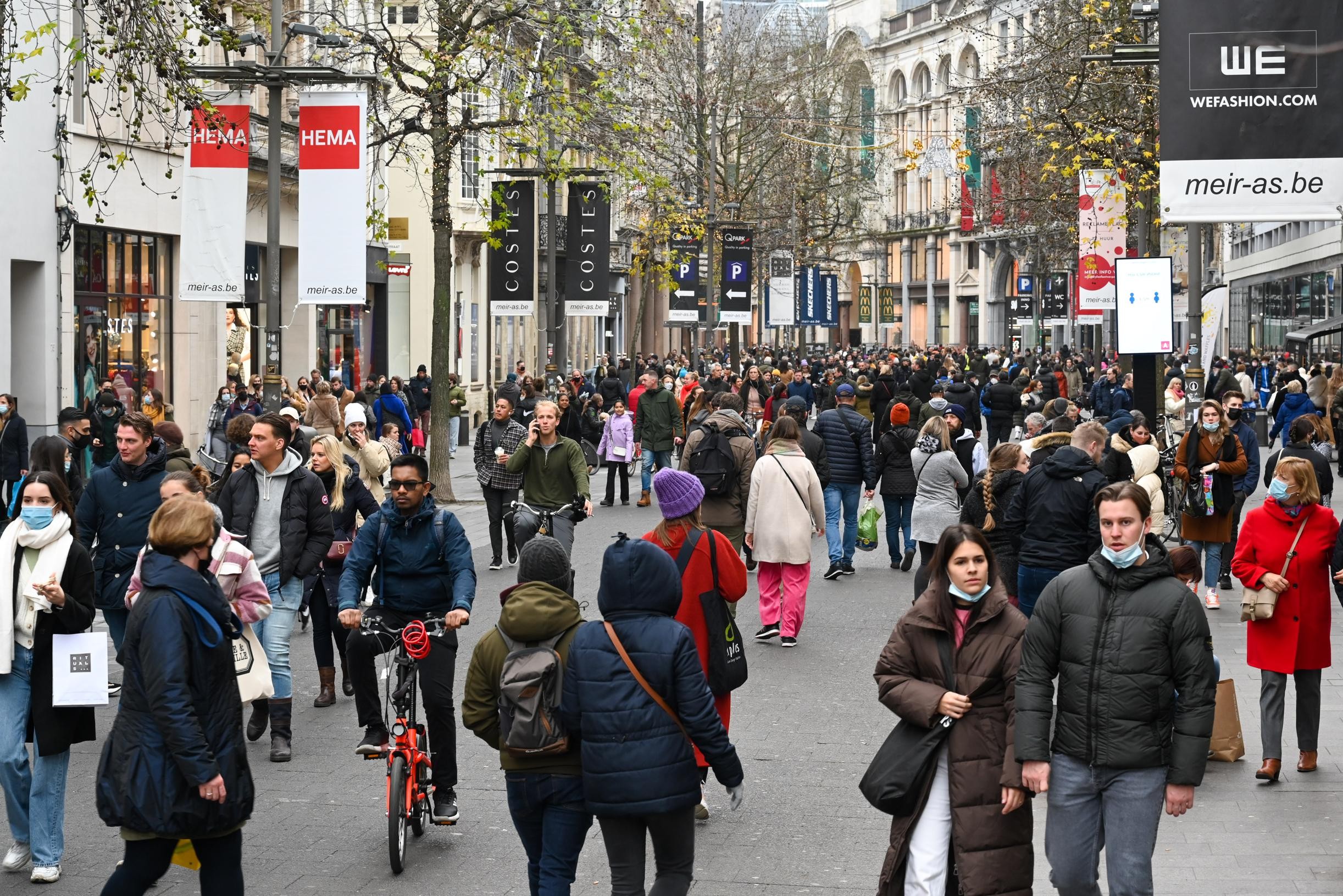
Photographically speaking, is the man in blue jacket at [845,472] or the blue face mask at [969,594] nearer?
the blue face mask at [969,594]

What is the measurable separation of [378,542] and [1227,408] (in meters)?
9.59

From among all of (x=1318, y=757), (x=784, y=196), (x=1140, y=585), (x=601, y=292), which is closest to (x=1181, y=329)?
(x=784, y=196)

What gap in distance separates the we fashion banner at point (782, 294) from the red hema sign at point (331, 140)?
2621cm

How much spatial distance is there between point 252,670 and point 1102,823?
3832 millimetres

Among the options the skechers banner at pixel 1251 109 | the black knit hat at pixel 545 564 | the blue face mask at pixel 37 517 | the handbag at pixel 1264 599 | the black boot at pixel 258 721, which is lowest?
the black boot at pixel 258 721

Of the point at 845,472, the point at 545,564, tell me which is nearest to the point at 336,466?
the point at 545,564

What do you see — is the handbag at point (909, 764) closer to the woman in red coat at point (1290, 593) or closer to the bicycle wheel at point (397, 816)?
the bicycle wheel at point (397, 816)

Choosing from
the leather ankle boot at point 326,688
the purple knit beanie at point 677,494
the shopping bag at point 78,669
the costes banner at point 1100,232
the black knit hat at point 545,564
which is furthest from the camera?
the costes banner at point 1100,232

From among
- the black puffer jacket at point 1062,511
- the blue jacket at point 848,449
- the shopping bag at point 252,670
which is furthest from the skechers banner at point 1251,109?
the blue jacket at point 848,449

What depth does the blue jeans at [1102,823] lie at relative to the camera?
5578 mm

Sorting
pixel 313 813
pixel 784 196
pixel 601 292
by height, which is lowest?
pixel 313 813

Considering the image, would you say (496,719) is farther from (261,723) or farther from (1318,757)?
(1318,757)

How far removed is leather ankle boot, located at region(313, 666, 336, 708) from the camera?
1083 cm

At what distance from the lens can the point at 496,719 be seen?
5887mm
